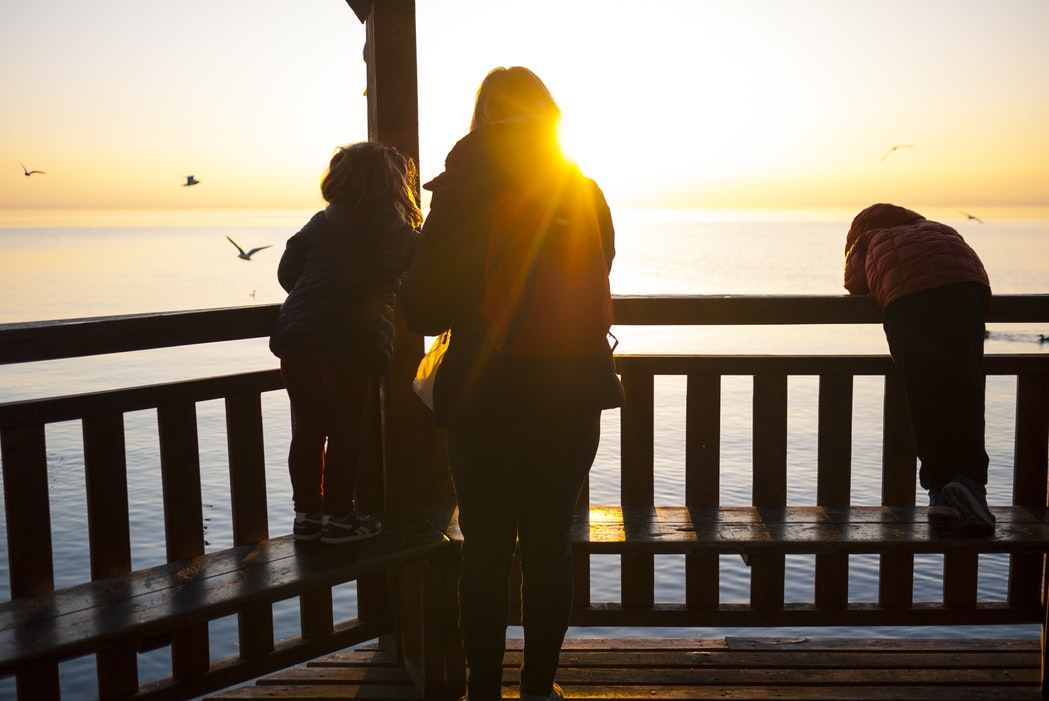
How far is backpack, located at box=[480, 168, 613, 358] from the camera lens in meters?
1.98

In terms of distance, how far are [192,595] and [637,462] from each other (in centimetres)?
151

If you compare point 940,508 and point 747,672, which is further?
point 747,672

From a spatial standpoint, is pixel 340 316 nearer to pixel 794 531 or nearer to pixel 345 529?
pixel 345 529

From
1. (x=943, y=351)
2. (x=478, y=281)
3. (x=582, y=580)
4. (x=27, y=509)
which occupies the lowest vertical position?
(x=582, y=580)

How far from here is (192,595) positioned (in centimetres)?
238

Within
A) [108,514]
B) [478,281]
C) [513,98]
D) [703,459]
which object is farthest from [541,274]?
[108,514]

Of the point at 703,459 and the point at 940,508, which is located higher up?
the point at 703,459

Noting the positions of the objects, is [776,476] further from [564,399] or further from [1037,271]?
[1037,271]

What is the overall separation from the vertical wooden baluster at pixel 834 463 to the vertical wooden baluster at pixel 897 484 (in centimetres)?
13

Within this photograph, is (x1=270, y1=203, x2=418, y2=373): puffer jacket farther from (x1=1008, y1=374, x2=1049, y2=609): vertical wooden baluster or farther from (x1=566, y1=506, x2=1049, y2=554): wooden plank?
(x1=1008, y1=374, x2=1049, y2=609): vertical wooden baluster

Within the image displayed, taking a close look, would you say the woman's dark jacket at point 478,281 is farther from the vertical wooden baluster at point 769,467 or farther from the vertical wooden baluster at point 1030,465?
the vertical wooden baluster at point 1030,465

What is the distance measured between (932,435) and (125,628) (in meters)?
2.38

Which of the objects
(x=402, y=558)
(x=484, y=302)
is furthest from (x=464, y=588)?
(x=484, y=302)

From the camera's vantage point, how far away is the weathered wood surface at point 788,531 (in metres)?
2.72
